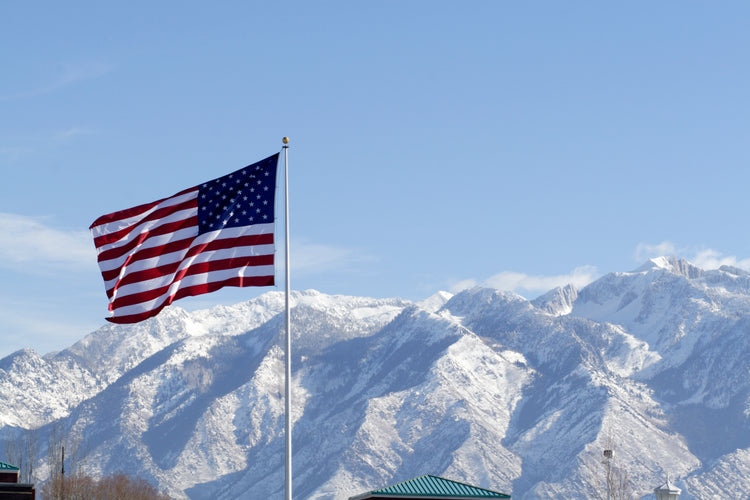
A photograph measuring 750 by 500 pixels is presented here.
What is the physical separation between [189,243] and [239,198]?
2.53 metres

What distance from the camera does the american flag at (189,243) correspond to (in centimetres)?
4188

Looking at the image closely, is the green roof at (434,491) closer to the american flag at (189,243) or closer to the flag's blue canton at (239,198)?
the american flag at (189,243)

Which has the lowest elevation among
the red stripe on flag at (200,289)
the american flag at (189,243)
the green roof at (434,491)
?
the green roof at (434,491)

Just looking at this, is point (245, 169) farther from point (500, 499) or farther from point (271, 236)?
point (500, 499)

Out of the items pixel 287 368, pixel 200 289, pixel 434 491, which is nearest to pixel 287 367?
pixel 287 368

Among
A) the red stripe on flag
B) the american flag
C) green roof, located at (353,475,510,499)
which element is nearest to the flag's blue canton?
the american flag

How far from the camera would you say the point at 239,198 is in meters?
42.7

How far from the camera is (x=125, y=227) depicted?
143 ft

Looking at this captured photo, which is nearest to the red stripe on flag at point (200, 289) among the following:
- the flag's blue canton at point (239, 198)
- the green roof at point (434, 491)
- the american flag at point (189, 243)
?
the american flag at point (189, 243)

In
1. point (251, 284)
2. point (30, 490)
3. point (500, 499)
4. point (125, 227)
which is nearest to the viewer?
point (251, 284)

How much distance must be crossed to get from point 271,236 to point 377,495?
2612cm

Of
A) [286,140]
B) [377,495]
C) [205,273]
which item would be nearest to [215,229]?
[205,273]

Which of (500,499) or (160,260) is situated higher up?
(160,260)

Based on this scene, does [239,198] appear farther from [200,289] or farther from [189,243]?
[200,289]
